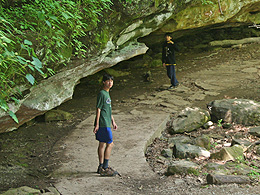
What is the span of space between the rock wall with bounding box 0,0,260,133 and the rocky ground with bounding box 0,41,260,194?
741mm

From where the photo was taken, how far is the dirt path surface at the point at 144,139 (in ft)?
15.0

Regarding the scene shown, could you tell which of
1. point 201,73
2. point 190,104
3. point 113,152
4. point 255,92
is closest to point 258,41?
point 201,73

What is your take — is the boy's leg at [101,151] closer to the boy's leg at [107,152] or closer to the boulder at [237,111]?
the boy's leg at [107,152]

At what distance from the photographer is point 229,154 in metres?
5.75

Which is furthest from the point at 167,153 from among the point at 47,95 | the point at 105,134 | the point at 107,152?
the point at 47,95

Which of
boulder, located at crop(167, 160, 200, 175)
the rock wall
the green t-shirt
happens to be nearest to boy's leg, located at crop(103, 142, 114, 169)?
the green t-shirt

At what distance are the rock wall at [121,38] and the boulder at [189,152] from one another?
2.62 meters

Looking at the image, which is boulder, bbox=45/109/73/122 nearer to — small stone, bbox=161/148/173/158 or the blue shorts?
small stone, bbox=161/148/173/158

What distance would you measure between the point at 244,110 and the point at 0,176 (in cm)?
541

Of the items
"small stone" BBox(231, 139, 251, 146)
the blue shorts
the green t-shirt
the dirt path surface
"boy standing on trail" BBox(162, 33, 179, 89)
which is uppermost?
"boy standing on trail" BBox(162, 33, 179, 89)

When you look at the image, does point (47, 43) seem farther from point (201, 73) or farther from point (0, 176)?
point (201, 73)

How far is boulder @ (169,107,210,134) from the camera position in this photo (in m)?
7.45

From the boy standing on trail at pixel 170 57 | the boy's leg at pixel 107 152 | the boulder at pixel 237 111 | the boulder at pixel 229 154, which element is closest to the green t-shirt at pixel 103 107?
the boy's leg at pixel 107 152

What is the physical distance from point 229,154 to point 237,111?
217cm
